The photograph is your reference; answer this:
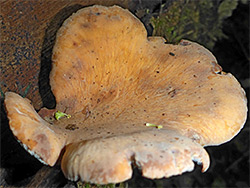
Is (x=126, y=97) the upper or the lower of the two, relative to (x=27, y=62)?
lower

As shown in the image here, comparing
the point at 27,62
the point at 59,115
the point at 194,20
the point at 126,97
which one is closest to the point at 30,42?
the point at 27,62

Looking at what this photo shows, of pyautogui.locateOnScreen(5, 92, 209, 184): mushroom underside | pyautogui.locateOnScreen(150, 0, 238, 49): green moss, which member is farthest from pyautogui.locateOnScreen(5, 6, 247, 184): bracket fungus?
pyautogui.locateOnScreen(150, 0, 238, 49): green moss

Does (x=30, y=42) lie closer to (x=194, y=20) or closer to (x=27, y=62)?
(x=27, y=62)

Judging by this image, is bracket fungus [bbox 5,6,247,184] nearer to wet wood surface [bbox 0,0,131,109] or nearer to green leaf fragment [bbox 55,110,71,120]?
green leaf fragment [bbox 55,110,71,120]

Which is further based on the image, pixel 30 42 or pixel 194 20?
pixel 194 20

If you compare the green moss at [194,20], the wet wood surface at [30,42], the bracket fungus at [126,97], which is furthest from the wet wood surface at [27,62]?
the green moss at [194,20]

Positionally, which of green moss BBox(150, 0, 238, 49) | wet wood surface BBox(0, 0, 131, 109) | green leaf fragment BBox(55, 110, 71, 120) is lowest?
green moss BBox(150, 0, 238, 49)

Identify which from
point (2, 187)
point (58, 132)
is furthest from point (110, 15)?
point (2, 187)

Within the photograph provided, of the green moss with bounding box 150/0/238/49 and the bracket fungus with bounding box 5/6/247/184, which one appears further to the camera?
the green moss with bounding box 150/0/238/49
